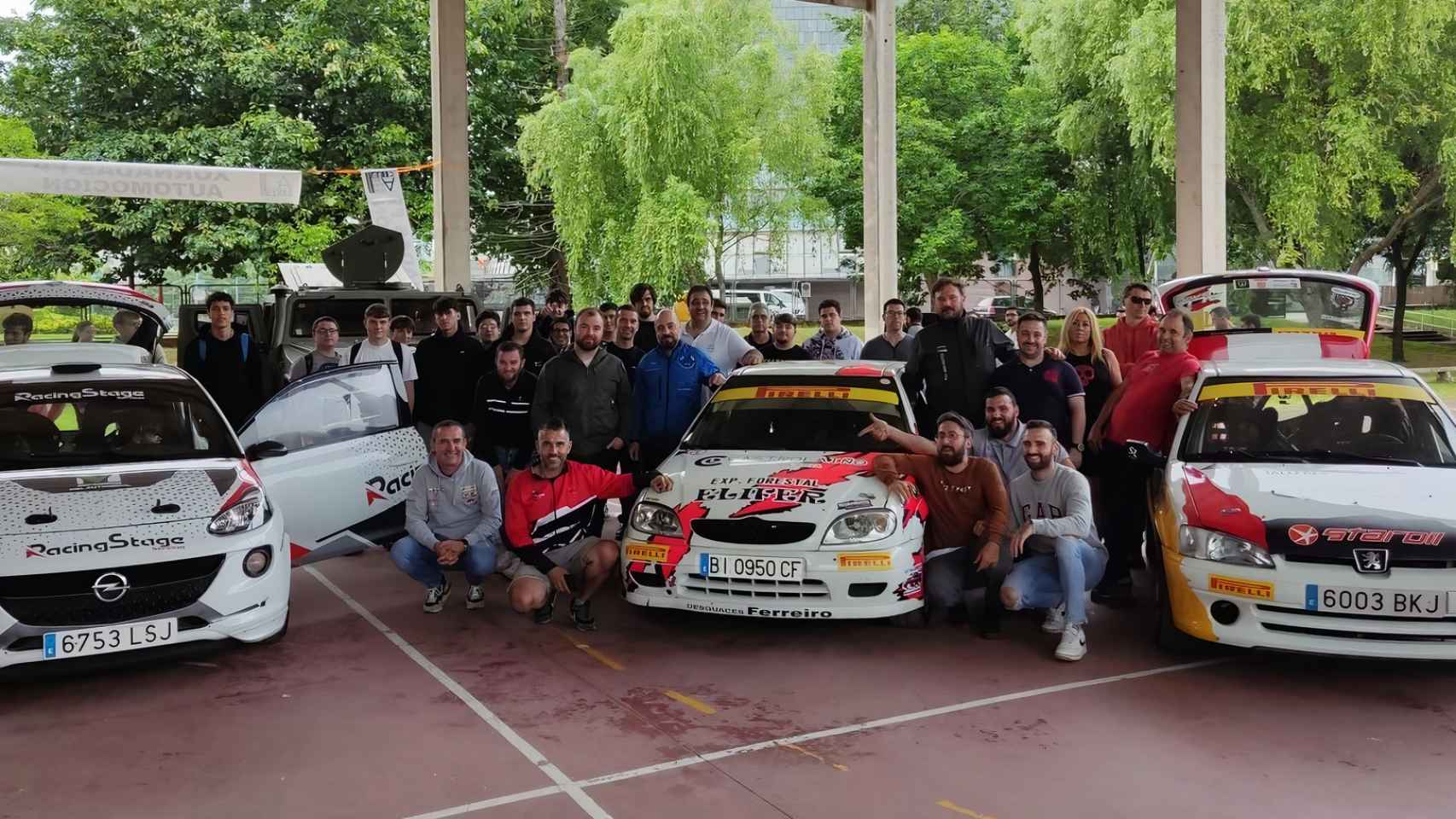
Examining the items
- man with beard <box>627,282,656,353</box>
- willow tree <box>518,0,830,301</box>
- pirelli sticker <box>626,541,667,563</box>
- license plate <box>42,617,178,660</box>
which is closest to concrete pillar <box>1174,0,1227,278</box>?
man with beard <box>627,282,656,353</box>

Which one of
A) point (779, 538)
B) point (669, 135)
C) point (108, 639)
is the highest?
point (669, 135)

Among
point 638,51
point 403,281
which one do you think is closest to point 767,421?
point 403,281

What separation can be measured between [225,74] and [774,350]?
20.8m

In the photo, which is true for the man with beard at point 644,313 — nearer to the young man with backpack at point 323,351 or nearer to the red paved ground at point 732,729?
the young man with backpack at point 323,351

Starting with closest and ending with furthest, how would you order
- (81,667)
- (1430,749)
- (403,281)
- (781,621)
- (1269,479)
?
1. (1430,749)
2. (81,667)
3. (1269,479)
4. (781,621)
5. (403,281)

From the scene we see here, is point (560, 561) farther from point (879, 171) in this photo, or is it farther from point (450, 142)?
point (879, 171)

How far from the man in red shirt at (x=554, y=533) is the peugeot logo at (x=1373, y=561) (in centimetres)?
330

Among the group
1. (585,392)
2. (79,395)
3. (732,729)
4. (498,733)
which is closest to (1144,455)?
(732,729)

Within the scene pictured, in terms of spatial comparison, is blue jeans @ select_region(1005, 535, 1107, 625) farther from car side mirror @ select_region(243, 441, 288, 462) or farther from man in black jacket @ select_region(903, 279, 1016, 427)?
car side mirror @ select_region(243, 441, 288, 462)

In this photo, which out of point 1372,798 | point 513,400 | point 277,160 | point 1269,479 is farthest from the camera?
point 277,160

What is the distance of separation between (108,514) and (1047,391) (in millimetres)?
4889

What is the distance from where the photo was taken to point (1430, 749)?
4.60 metres

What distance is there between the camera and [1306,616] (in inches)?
201

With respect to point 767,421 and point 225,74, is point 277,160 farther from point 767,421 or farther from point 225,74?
point 767,421
